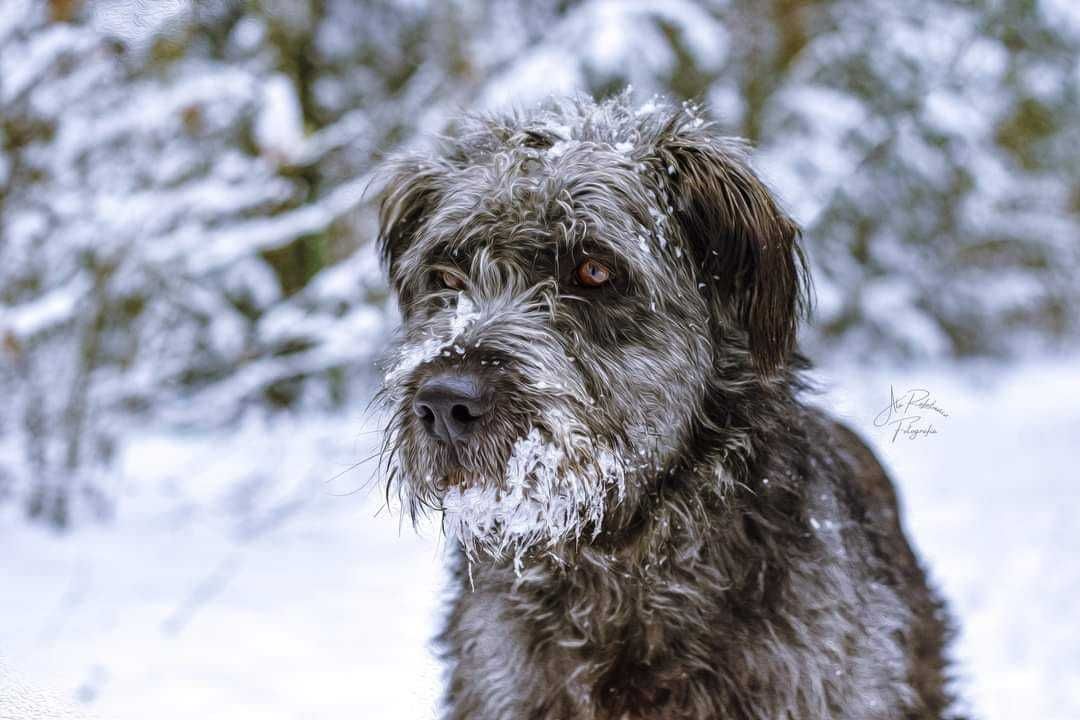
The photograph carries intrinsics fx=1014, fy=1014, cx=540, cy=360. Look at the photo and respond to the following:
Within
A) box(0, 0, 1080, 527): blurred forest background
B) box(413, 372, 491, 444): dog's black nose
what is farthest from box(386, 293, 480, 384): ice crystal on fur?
box(0, 0, 1080, 527): blurred forest background

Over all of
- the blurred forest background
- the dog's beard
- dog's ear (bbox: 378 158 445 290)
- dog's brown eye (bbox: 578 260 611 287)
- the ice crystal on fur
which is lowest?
the dog's beard

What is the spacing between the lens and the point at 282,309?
272 inches

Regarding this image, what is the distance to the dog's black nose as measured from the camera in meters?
2.37

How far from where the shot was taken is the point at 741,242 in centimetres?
275

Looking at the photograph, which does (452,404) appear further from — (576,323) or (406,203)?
(406,203)

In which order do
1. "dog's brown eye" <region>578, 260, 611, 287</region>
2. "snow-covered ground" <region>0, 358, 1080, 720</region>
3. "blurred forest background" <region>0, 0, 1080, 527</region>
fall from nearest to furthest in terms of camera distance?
"dog's brown eye" <region>578, 260, 611, 287</region> → "snow-covered ground" <region>0, 358, 1080, 720</region> → "blurred forest background" <region>0, 0, 1080, 527</region>

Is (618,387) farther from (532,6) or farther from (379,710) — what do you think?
(532,6)

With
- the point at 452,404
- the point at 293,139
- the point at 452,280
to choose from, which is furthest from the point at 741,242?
the point at 293,139

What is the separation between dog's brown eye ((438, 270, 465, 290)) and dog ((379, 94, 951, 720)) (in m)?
0.02

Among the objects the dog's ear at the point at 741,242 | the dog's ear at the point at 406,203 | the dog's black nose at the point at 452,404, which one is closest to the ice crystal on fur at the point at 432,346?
the dog's black nose at the point at 452,404

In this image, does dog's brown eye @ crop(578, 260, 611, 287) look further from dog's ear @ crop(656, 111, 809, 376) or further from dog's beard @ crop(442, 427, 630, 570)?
dog's beard @ crop(442, 427, 630, 570)

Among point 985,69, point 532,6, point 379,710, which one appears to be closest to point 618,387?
point 379,710

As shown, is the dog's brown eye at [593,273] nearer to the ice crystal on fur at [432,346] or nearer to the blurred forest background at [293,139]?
the ice crystal on fur at [432,346]

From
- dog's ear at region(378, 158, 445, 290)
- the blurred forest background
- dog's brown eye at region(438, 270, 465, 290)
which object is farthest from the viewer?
the blurred forest background
